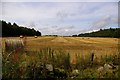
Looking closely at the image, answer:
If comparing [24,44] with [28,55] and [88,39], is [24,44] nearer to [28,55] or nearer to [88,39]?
[28,55]

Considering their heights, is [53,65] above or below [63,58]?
below

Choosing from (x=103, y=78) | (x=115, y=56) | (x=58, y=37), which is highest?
(x=58, y=37)

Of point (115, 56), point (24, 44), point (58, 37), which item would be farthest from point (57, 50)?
point (115, 56)

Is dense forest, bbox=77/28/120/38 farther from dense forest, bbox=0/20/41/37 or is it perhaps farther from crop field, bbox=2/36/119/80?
dense forest, bbox=0/20/41/37

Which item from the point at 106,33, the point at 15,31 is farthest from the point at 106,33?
the point at 15,31

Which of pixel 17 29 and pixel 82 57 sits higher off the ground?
pixel 17 29

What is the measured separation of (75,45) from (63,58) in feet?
2.25

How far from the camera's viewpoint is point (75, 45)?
34.3ft

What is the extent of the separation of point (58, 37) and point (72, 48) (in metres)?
0.61

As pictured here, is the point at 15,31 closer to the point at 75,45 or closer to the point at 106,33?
the point at 75,45

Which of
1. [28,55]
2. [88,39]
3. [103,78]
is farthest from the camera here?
[88,39]

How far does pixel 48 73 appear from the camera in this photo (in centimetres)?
923

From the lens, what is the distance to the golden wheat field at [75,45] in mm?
10266

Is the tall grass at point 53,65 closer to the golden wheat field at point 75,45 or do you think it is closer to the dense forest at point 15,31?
the golden wheat field at point 75,45
